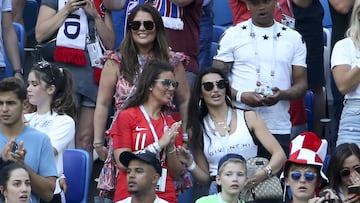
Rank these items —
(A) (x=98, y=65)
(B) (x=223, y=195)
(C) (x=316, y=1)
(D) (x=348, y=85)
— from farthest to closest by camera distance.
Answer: (C) (x=316, y=1), (A) (x=98, y=65), (D) (x=348, y=85), (B) (x=223, y=195)

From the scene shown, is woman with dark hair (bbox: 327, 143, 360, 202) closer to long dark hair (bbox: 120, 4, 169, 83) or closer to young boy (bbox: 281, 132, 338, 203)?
young boy (bbox: 281, 132, 338, 203)

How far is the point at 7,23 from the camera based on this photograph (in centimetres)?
1002

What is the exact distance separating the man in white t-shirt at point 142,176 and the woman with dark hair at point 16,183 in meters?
0.66

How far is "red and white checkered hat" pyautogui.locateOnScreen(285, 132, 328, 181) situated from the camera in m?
8.39

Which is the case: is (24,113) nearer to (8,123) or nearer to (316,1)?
(8,123)

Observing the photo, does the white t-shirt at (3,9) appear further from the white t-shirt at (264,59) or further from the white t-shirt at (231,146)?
the white t-shirt at (231,146)

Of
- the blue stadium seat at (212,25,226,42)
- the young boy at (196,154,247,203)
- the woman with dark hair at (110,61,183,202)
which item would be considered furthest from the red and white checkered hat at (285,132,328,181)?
the blue stadium seat at (212,25,226,42)

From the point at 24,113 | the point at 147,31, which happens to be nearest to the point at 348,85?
the point at 147,31

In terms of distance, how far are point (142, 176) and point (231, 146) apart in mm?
853

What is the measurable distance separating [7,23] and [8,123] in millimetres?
2005

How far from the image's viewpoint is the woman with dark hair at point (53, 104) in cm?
884

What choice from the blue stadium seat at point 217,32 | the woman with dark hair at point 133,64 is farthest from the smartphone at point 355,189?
the blue stadium seat at point 217,32

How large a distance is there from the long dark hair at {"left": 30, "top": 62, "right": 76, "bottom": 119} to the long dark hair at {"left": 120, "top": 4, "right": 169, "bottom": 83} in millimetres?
444

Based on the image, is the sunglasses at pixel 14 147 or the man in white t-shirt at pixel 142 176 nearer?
the sunglasses at pixel 14 147
